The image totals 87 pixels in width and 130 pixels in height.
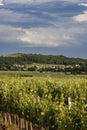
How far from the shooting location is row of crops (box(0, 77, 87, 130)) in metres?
14.6

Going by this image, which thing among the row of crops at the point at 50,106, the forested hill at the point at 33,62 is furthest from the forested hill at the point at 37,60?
the row of crops at the point at 50,106

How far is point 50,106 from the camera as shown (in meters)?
18.4

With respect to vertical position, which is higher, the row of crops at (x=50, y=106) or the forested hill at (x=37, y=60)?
the row of crops at (x=50, y=106)

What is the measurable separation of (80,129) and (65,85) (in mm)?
23824

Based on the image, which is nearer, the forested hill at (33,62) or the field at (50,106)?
the field at (50,106)

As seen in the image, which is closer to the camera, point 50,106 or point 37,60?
point 50,106

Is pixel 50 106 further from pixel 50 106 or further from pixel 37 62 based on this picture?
pixel 37 62

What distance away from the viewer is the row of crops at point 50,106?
574 inches

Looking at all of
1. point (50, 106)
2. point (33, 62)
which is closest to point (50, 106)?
point (50, 106)

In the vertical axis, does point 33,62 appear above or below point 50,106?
below

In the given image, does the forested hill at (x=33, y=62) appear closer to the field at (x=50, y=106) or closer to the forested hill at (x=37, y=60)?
the forested hill at (x=37, y=60)

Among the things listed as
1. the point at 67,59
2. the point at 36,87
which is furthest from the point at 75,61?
the point at 36,87

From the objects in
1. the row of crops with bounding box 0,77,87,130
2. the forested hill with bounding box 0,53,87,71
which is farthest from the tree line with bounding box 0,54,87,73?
the row of crops with bounding box 0,77,87,130

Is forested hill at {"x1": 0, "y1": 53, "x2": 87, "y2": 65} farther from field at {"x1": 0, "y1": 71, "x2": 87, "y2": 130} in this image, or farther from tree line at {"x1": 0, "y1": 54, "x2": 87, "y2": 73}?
field at {"x1": 0, "y1": 71, "x2": 87, "y2": 130}
